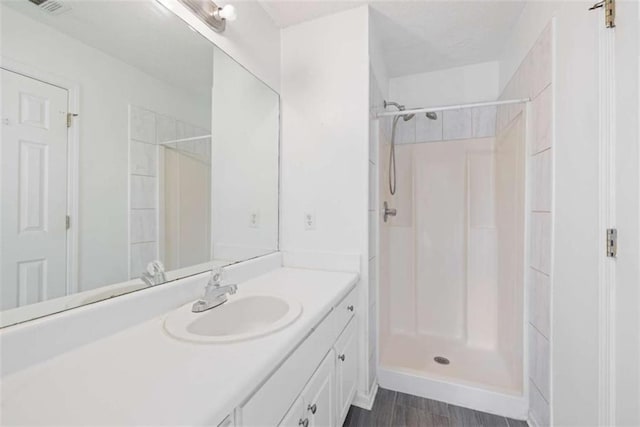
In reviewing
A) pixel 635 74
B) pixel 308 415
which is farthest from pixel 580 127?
pixel 308 415

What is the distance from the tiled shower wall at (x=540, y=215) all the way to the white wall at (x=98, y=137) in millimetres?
1739

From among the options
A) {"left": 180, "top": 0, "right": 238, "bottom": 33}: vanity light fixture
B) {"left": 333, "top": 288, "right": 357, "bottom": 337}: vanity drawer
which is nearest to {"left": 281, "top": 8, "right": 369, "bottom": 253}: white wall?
{"left": 333, "top": 288, "right": 357, "bottom": 337}: vanity drawer

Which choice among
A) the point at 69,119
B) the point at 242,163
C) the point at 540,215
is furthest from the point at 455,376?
the point at 69,119

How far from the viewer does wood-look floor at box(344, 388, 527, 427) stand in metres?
1.47

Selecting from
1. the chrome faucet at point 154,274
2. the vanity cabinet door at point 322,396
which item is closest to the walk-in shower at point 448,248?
the vanity cabinet door at point 322,396

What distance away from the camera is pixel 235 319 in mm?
1125

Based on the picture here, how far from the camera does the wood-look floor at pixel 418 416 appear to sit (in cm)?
147

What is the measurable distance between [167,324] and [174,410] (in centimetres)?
41

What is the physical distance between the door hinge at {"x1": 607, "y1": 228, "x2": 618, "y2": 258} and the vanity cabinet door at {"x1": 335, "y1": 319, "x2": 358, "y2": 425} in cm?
103

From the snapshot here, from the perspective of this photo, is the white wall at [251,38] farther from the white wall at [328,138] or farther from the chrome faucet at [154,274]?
the chrome faucet at [154,274]

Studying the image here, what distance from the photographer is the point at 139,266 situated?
969mm

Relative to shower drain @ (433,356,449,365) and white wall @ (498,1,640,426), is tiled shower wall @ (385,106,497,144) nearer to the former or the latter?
white wall @ (498,1,640,426)

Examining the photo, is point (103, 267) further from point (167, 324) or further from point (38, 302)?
point (167, 324)

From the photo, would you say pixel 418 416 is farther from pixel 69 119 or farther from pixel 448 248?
pixel 69 119
